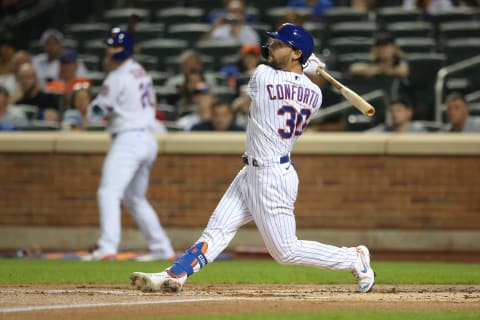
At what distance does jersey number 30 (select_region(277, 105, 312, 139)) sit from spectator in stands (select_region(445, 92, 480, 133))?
18.8ft

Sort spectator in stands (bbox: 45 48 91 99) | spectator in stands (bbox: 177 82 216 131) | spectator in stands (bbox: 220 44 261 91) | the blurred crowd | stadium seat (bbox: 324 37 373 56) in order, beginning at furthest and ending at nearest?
stadium seat (bbox: 324 37 373 56) → spectator in stands (bbox: 45 48 91 99) → spectator in stands (bbox: 220 44 261 91) → spectator in stands (bbox: 177 82 216 131) → the blurred crowd

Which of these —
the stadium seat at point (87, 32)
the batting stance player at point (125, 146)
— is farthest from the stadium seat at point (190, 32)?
the batting stance player at point (125, 146)

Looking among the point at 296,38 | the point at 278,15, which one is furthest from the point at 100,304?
the point at 278,15

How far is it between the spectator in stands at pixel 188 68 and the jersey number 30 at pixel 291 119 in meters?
7.14

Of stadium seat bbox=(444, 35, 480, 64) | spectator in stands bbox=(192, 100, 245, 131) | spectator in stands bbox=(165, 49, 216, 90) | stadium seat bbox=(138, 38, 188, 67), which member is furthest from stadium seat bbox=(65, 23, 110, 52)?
stadium seat bbox=(444, 35, 480, 64)

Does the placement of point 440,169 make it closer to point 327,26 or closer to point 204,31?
point 327,26

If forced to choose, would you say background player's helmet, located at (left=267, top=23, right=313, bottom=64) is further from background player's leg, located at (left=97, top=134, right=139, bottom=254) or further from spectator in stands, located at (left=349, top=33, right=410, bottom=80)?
Result: spectator in stands, located at (left=349, top=33, right=410, bottom=80)

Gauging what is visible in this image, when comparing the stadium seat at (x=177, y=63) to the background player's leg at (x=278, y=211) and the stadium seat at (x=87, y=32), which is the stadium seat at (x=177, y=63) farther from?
the background player's leg at (x=278, y=211)

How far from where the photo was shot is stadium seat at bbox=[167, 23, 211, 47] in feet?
55.2

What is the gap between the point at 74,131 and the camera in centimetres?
1428

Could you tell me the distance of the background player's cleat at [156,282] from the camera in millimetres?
7355

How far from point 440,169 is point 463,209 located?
54cm

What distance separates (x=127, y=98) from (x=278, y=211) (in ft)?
14.2

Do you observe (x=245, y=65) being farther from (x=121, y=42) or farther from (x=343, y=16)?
(x=121, y=42)
